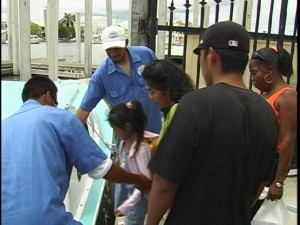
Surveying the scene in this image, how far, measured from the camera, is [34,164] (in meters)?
1.74

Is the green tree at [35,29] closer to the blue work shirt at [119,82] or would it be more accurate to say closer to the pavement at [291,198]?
the blue work shirt at [119,82]

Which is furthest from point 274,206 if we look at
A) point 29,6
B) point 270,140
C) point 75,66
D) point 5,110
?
point 75,66

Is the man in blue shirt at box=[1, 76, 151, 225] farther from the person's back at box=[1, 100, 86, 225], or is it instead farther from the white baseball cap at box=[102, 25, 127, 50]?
the white baseball cap at box=[102, 25, 127, 50]

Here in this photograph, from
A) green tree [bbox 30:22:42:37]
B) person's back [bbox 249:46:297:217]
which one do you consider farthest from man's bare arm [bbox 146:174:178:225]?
green tree [bbox 30:22:42:37]

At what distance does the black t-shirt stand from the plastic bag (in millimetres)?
1049

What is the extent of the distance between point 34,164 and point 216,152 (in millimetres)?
839

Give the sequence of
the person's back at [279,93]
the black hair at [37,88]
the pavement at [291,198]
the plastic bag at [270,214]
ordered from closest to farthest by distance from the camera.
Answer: the black hair at [37,88]
the person's back at [279,93]
the plastic bag at [270,214]
the pavement at [291,198]

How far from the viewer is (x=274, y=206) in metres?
2.58

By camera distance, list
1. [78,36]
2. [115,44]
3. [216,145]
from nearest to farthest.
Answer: [216,145], [115,44], [78,36]

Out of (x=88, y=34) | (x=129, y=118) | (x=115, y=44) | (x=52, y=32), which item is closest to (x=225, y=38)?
(x=129, y=118)

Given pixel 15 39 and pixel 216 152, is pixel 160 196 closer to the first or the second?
pixel 216 152

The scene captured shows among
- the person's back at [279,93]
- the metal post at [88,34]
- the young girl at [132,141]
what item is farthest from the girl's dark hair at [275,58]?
the metal post at [88,34]

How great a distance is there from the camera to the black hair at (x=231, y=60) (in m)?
1.44

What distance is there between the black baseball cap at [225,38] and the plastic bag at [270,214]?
1.45 meters
